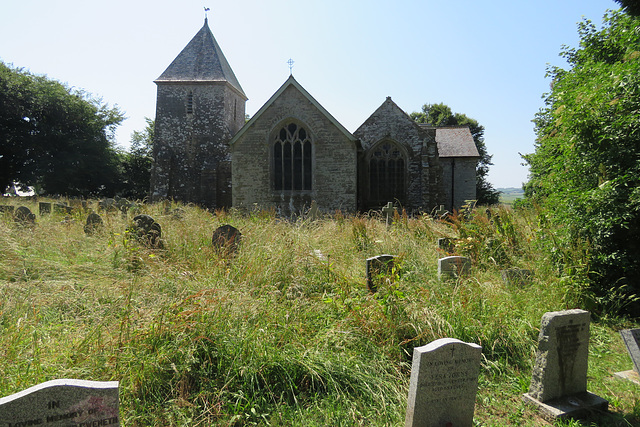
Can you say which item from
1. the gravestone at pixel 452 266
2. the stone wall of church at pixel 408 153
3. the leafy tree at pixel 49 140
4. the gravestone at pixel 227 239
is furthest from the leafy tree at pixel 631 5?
the leafy tree at pixel 49 140

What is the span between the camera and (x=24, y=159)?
27.2 m

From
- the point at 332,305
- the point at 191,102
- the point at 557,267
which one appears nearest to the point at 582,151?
the point at 557,267

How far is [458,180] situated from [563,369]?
20555mm

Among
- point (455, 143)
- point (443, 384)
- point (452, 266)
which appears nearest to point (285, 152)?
point (455, 143)

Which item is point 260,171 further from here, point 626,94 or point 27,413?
point 27,413

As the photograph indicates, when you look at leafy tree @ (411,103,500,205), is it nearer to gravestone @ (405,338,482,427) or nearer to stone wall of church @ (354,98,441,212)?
stone wall of church @ (354,98,441,212)

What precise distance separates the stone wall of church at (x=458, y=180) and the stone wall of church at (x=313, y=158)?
335 inches

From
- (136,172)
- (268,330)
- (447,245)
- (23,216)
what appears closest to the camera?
(268,330)

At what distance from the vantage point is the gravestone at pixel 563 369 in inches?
126

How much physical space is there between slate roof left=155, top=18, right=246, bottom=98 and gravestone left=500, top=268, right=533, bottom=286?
20.3m

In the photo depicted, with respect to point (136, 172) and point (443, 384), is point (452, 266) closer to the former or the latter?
point (443, 384)

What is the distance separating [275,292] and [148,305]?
138 centimetres

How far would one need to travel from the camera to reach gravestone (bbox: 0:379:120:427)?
182cm

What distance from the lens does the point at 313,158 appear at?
16.9 metres
